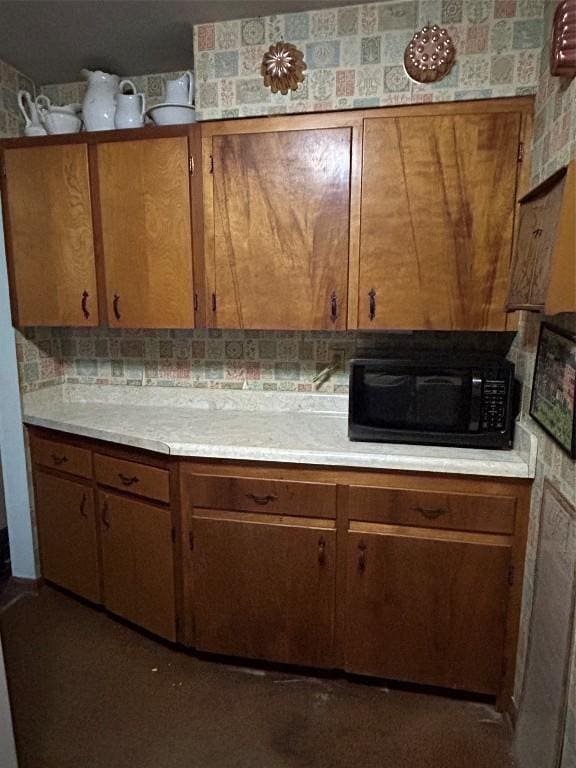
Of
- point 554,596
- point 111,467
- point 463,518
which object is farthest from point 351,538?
point 111,467

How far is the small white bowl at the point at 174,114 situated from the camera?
1.87 meters

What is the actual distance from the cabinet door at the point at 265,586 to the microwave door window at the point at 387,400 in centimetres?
43

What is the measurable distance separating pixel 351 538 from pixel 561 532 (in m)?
0.66

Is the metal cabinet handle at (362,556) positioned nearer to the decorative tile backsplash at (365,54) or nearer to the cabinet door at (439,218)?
the cabinet door at (439,218)

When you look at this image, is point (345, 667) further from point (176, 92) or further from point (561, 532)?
point (176, 92)

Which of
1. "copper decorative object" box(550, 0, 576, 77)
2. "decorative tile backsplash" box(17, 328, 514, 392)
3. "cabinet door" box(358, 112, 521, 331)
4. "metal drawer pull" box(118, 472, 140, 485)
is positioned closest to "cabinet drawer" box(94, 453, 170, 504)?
"metal drawer pull" box(118, 472, 140, 485)

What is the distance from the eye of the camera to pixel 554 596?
127 centimetres

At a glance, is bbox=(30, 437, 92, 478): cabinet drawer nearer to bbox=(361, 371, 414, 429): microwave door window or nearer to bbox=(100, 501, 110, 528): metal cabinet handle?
bbox=(100, 501, 110, 528): metal cabinet handle

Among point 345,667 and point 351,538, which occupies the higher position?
point 351,538

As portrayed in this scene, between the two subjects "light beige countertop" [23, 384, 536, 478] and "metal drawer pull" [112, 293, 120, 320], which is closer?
"light beige countertop" [23, 384, 536, 478]

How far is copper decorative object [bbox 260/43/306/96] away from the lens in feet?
5.56

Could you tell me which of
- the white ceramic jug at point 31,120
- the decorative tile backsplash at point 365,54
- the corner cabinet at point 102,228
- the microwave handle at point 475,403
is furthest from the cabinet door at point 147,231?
the microwave handle at point 475,403

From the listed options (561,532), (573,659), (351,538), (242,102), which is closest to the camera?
(573,659)

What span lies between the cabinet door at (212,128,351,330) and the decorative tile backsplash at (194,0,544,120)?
153 mm
